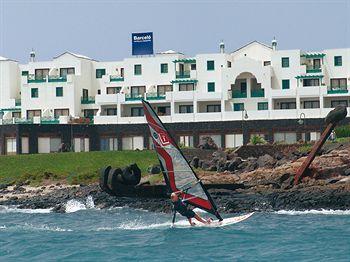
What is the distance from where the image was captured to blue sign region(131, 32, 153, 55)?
10644 centimetres

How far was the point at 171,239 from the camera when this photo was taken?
40969 mm

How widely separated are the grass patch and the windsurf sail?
2676cm

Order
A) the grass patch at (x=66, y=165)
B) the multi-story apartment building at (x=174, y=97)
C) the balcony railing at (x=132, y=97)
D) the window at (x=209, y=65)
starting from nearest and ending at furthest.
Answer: the grass patch at (x=66, y=165), the multi-story apartment building at (x=174, y=97), the window at (x=209, y=65), the balcony railing at (x=132, y=97)

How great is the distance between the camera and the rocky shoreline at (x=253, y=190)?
173 ft

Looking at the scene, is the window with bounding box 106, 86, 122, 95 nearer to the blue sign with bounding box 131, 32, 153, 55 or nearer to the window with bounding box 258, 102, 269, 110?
the blue sign with bounding box 131, 32, 153, 55

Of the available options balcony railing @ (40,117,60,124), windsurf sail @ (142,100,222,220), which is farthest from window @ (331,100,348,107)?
windsurf sail @ (142,100,222,220)

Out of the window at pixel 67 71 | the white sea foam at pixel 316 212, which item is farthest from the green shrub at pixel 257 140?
the white sea foam at pixel 316 212

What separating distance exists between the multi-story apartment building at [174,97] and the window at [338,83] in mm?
120

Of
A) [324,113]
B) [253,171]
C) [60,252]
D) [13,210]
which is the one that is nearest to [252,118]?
[324,113]

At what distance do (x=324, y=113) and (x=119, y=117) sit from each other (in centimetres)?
2149

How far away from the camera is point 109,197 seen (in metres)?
60.6

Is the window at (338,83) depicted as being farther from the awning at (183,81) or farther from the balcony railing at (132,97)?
the balcony railing at (132,97)

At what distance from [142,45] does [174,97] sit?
8.80 m

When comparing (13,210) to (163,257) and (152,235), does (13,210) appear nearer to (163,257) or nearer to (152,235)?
(152,235)
